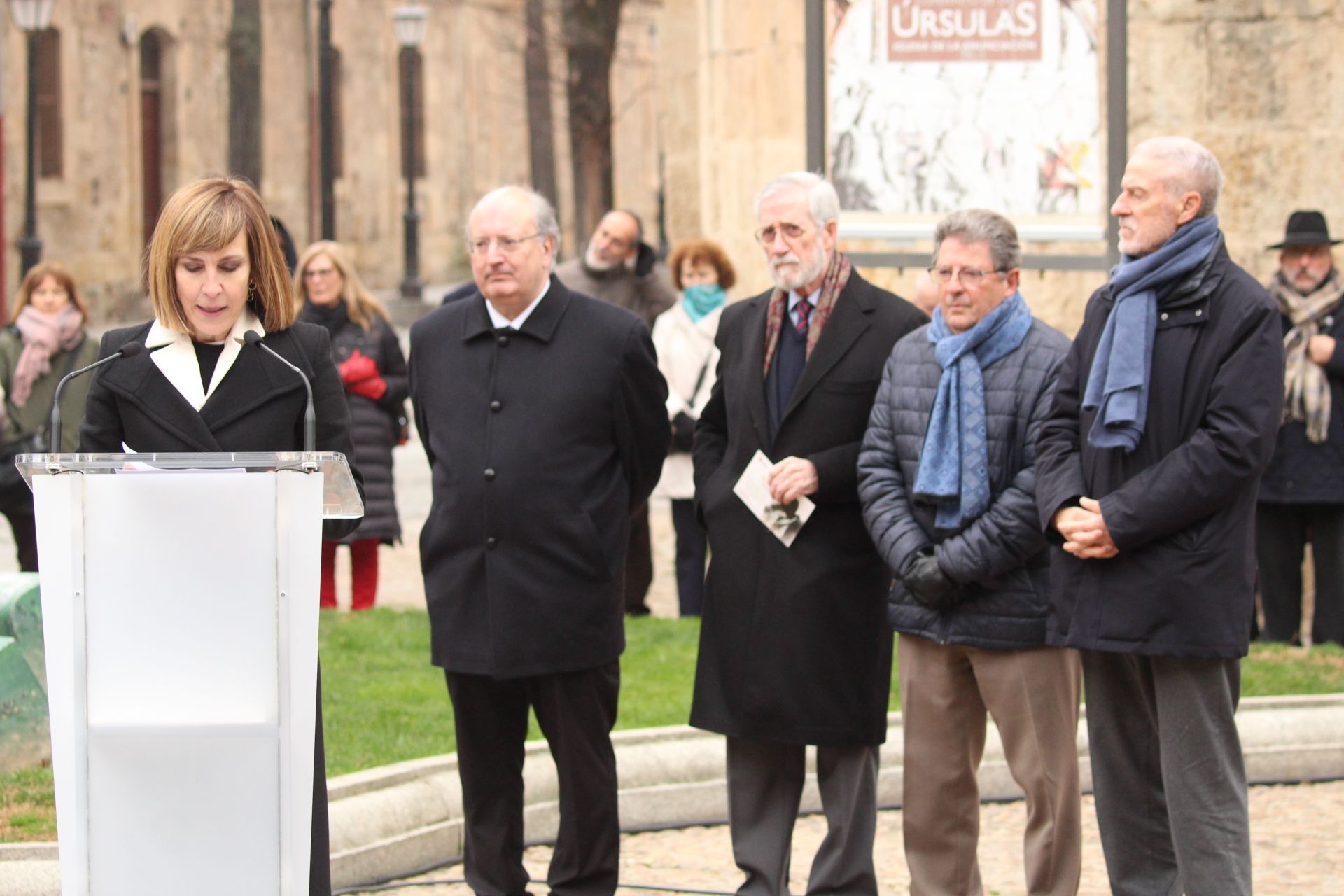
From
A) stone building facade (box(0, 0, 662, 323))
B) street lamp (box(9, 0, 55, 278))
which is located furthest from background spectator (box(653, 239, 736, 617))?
stone building facade (box(0, 0, 662, 323))

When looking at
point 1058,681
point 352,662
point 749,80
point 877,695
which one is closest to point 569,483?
point 877,695

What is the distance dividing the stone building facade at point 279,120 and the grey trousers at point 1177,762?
21.7m

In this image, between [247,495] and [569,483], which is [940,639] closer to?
[569,483]

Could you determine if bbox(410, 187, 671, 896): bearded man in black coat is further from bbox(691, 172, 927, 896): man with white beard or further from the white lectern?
the white lectern

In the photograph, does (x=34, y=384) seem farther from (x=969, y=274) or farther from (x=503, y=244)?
(x=969, y=274)

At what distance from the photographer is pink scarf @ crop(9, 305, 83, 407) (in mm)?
9273

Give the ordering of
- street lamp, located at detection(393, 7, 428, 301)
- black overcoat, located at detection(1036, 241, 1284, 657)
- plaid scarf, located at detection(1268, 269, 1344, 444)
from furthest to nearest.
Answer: street lamp, located at detection(393, 7, 428, 301) < plaid scarf, located at detection(1268, 269, 1344, 444) < black overcoat, located at detection(1036, 241, 1284, 657)

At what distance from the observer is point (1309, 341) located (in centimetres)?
838

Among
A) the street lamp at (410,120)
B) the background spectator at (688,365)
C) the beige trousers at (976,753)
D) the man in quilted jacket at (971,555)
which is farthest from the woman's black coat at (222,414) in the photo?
the street lamp at (410,120)

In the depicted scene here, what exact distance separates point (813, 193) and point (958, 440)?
0.81 meters

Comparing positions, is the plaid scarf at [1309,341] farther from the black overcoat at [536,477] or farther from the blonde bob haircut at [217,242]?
the blonde bob haircut at [217,242]

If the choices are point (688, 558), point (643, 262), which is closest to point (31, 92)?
point (643, 262)

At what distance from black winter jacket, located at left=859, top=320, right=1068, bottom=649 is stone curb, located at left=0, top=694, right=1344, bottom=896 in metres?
1.46

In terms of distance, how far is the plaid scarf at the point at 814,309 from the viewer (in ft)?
17.7
